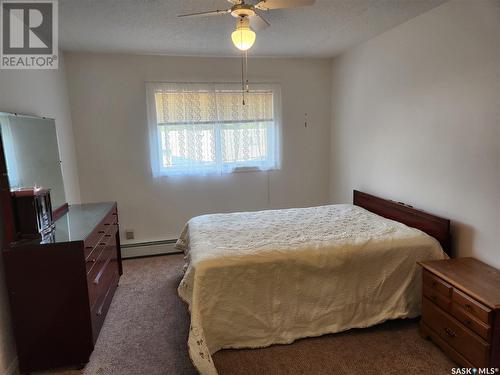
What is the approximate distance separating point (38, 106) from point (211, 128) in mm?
1838

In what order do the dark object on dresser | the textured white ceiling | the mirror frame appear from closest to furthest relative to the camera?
1. the mirror frame
2. the dark object on dresser
3. the textured white ceiling

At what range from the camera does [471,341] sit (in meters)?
1.91

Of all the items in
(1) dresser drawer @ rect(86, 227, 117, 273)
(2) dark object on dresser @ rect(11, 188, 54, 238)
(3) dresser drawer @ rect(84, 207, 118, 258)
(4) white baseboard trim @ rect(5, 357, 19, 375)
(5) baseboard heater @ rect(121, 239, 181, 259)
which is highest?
(2) dark object on dresser @ rect(11, 188, 54, 238)

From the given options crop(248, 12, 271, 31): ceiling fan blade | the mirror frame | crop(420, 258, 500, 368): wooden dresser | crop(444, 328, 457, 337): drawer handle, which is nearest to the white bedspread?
crop(420, 258, 500, 368): wooden dresser

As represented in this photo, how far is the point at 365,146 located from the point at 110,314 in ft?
10.2

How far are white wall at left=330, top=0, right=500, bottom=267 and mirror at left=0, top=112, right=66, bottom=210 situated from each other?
312cm

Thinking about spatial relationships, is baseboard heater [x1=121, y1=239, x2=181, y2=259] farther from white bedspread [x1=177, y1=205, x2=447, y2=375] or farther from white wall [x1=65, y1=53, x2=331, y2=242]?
white bedspread [x1=177, y1=205, x2=447, y2=375]

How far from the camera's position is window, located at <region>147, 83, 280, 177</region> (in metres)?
3.93

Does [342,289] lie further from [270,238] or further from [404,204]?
[404,204]

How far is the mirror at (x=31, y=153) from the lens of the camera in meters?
2.06

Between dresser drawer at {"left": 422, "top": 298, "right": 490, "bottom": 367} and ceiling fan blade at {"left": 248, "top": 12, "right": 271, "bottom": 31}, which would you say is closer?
dresser drawer at {"left": 422, "top": 298, "right": 490, "bottom": 367}
